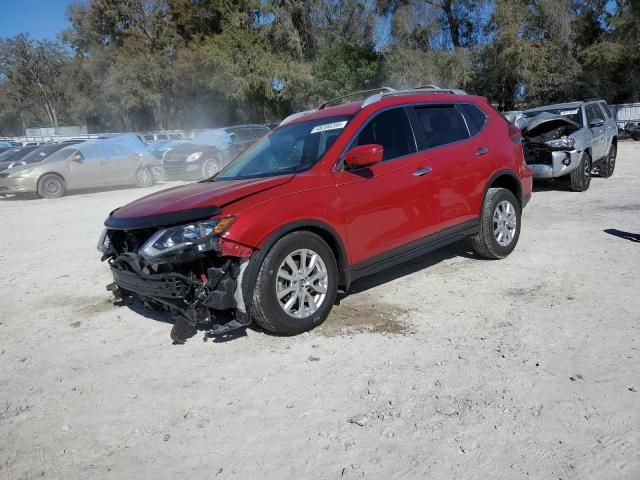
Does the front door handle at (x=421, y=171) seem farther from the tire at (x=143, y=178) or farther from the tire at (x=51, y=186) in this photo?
the tire at (x=143, y=178)

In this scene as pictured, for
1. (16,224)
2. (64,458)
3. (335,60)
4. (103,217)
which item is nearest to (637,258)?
(64,458)

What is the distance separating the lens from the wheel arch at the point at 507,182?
18.2 feet

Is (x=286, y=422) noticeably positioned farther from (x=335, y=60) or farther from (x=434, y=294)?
(x=335, y=60)

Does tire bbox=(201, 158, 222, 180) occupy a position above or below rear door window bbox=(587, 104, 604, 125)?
above

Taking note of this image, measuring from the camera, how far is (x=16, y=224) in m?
10.4

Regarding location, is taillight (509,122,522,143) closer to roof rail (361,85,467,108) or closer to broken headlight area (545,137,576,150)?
roof rail (361,85,467,108)

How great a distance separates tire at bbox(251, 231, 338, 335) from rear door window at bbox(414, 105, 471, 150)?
5.28 ft

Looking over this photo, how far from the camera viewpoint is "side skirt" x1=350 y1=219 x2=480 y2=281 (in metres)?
4.39

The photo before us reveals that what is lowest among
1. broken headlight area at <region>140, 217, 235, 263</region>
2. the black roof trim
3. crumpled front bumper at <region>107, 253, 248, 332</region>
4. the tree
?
crumpled front bumper at <region>107, 253, 248, 332</region>

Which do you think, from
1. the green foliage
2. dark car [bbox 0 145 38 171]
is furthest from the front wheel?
the green foliage

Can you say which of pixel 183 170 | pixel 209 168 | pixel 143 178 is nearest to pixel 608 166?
pixel 209 168

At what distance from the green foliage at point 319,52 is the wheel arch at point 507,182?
2518cm

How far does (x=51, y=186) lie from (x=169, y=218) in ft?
A: 41.9

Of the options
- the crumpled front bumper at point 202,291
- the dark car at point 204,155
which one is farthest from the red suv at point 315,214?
the dark car at point 204,155
